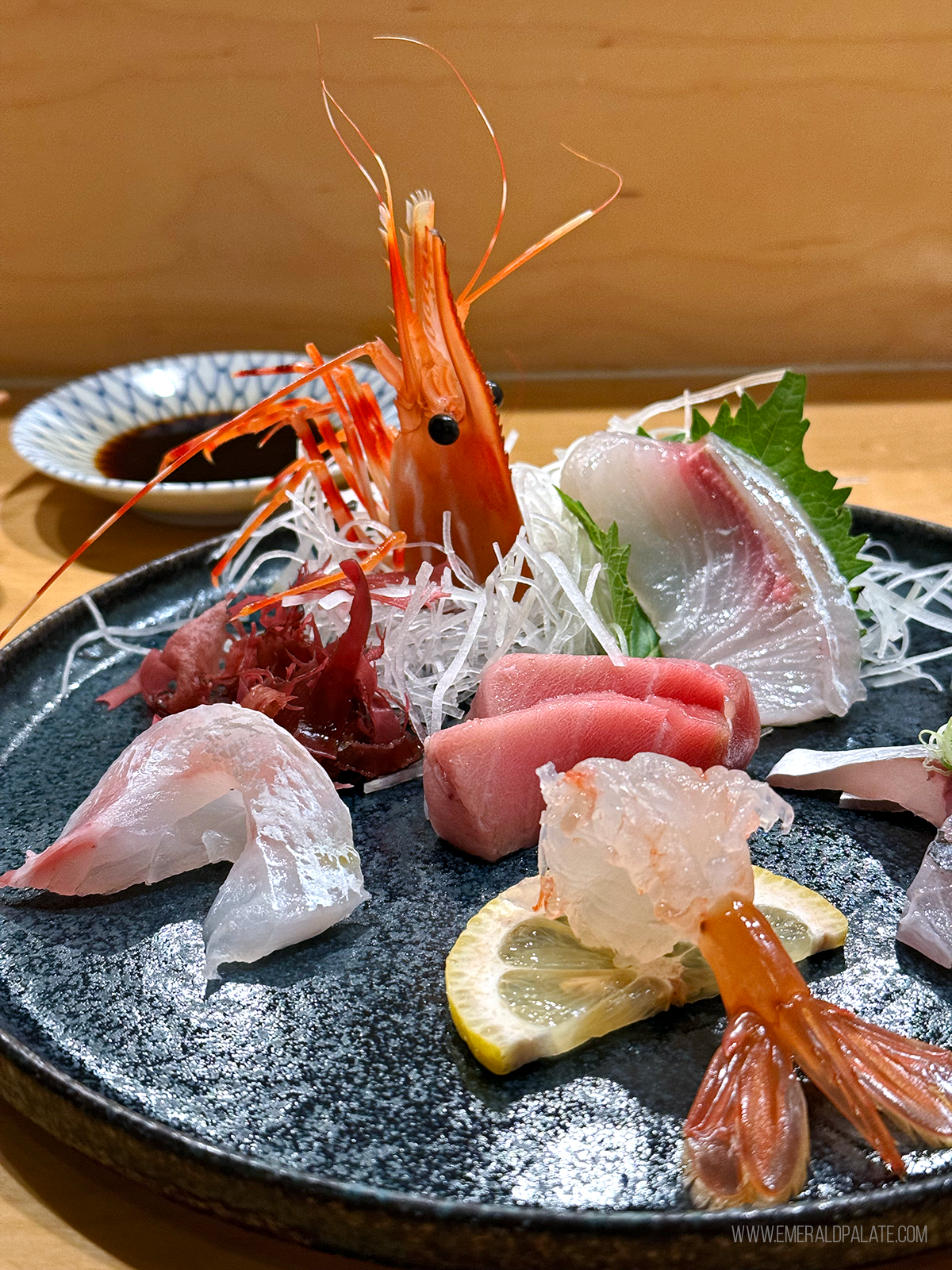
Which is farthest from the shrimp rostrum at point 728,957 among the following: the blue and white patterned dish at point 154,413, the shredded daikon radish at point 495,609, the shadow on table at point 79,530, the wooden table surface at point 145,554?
the shadow on table at point 79,530

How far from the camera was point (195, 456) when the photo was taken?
9.05 ft

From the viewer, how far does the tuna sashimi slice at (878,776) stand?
5.10 ft

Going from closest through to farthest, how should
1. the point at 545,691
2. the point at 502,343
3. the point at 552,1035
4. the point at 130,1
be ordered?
1. the point at 552,1035
2. the point at 545,691
3. the point at 130,1
4. the point at 502,343

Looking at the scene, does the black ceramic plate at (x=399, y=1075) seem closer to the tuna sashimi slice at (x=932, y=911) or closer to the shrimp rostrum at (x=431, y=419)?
the tuna sashimi slice at (x=932, y=911)

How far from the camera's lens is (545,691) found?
1686 mm

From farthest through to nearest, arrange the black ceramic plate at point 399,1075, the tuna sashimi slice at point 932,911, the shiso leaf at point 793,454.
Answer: the shiso leaf at point 793,454 → the tuna sashimi slice at point 932,911 → the black ceramic plate at point 399,1075

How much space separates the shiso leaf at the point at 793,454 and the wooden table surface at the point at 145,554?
16cm

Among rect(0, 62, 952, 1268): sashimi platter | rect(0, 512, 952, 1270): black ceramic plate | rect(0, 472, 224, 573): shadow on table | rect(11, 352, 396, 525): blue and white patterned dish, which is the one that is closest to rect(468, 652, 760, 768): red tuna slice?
rect(0, 62, 952, 1268): sashimi platter

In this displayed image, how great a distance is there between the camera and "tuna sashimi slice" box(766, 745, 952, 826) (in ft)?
5.10

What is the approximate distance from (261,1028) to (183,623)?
40.3 inches

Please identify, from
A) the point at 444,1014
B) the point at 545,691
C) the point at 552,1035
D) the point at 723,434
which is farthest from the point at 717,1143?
the point at 723,434

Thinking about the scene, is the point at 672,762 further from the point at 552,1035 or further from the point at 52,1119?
the point at 52,1119

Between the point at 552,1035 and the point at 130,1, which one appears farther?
the point at 130,1

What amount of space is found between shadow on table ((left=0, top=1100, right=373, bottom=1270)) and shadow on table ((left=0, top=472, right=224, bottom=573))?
161cm
